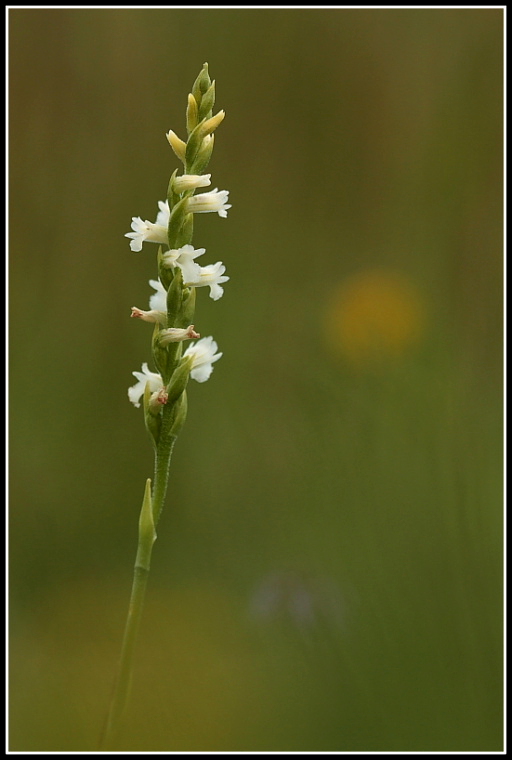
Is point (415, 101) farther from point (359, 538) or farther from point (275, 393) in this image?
point (359, 538)

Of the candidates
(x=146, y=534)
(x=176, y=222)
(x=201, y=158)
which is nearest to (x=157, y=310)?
(x=176, y=222)

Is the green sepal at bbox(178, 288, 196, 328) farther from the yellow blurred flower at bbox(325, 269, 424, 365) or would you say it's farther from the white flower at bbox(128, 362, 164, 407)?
the yellow blurred flower at bbox(325, 269, 424, 365)

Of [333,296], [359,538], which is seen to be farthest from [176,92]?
[359,538]

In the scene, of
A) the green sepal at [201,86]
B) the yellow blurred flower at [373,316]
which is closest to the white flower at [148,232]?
the green sepal at [201,86]

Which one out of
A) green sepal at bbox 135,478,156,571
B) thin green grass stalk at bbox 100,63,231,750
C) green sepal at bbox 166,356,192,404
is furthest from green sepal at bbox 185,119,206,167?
green sepal at bbox 135,478,156,571

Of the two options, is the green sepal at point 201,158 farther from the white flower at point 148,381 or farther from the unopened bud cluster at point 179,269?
the white flower at point 148,381

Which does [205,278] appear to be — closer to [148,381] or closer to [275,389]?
[148,381]

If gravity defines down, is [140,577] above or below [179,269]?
below
